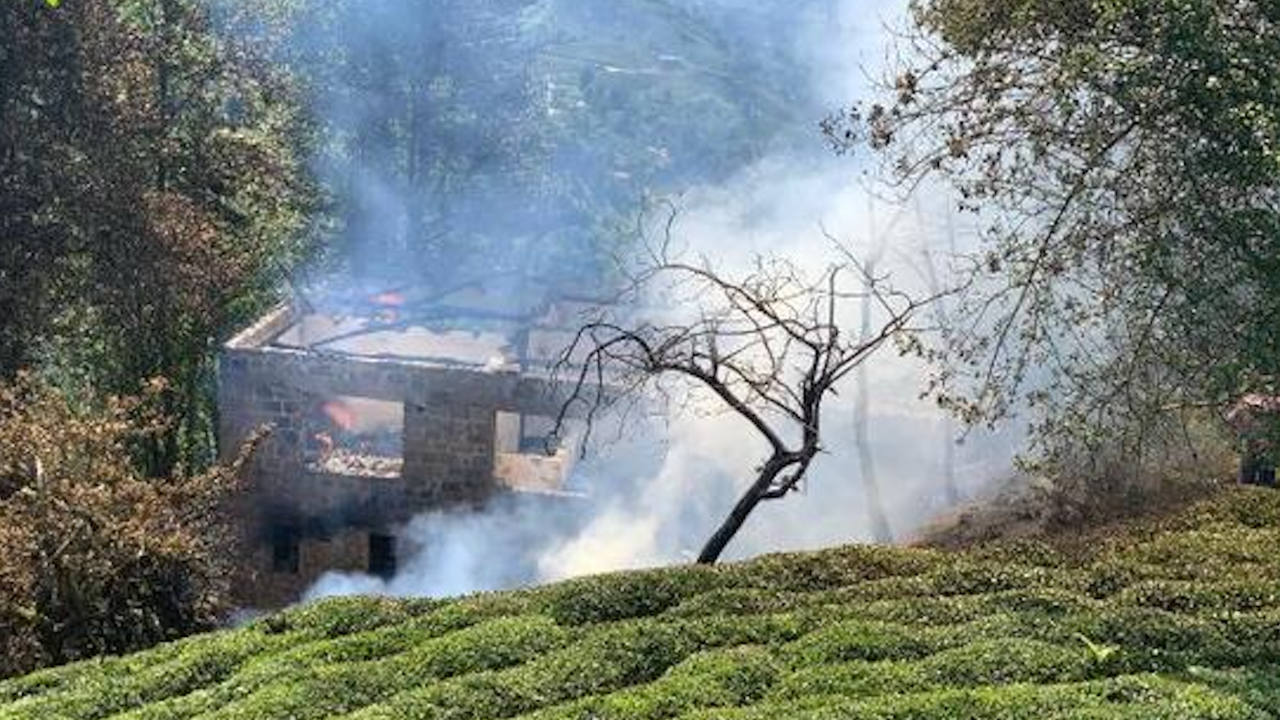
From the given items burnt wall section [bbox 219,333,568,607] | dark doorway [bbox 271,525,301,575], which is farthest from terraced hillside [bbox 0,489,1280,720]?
dark doorway [bbox 271,525,301,575]

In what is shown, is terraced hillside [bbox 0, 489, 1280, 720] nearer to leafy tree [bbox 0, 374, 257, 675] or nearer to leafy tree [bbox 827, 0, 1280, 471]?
leafy tree [bbox 827, 0, 1280, 471]

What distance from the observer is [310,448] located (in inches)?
794

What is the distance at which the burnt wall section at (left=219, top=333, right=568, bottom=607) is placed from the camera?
760 inches

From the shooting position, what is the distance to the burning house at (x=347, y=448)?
63.5ft

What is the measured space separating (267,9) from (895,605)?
58.9 feet

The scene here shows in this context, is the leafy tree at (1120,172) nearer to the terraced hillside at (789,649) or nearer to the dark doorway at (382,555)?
the terraced hillside at (789,649)

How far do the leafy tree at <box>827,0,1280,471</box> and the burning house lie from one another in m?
9.89

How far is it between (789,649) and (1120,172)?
348cm

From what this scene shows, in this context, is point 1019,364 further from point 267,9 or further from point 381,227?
point 381,227

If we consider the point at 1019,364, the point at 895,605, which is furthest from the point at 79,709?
the point at 1019,364

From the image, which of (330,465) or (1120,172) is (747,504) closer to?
(1120,172)

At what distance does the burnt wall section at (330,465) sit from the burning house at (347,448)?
1cm

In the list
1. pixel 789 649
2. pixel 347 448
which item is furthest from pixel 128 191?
pixel 789 649

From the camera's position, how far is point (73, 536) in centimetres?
1123
